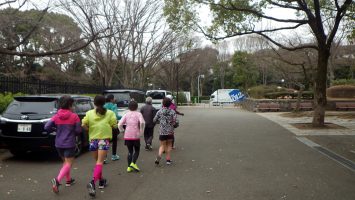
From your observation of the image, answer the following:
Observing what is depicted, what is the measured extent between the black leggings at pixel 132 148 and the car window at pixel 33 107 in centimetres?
213

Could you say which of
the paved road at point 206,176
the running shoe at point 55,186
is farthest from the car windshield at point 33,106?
the running shoe at point 55,186

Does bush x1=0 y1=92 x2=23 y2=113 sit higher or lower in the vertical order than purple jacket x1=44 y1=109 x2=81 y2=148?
higher

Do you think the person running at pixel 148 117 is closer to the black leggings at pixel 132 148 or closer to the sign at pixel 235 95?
the black leggings at pixel 132 148

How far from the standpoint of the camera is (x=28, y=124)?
8.86m

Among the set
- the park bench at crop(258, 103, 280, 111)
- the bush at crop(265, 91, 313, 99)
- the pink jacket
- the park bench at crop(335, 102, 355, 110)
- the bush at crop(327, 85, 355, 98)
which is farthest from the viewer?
the bush at crop(265, 91, 313, 99)

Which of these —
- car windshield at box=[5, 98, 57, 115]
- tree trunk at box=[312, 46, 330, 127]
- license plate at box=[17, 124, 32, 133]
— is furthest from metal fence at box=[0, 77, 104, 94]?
tree trunk at box=[312, 46, 330, 127]

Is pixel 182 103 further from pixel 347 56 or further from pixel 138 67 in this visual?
pixel 347 56

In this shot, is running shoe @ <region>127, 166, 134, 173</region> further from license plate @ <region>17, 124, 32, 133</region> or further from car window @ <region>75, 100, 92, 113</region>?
car window @ <region>75, 100, 92, 113</region>

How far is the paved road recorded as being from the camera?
636 centimetres

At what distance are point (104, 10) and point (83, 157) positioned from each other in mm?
19631

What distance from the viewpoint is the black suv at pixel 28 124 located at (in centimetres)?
882

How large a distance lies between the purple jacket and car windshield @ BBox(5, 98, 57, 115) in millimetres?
2350

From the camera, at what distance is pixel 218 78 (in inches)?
2970

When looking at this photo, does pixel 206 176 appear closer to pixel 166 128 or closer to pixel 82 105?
pixel 166 128
